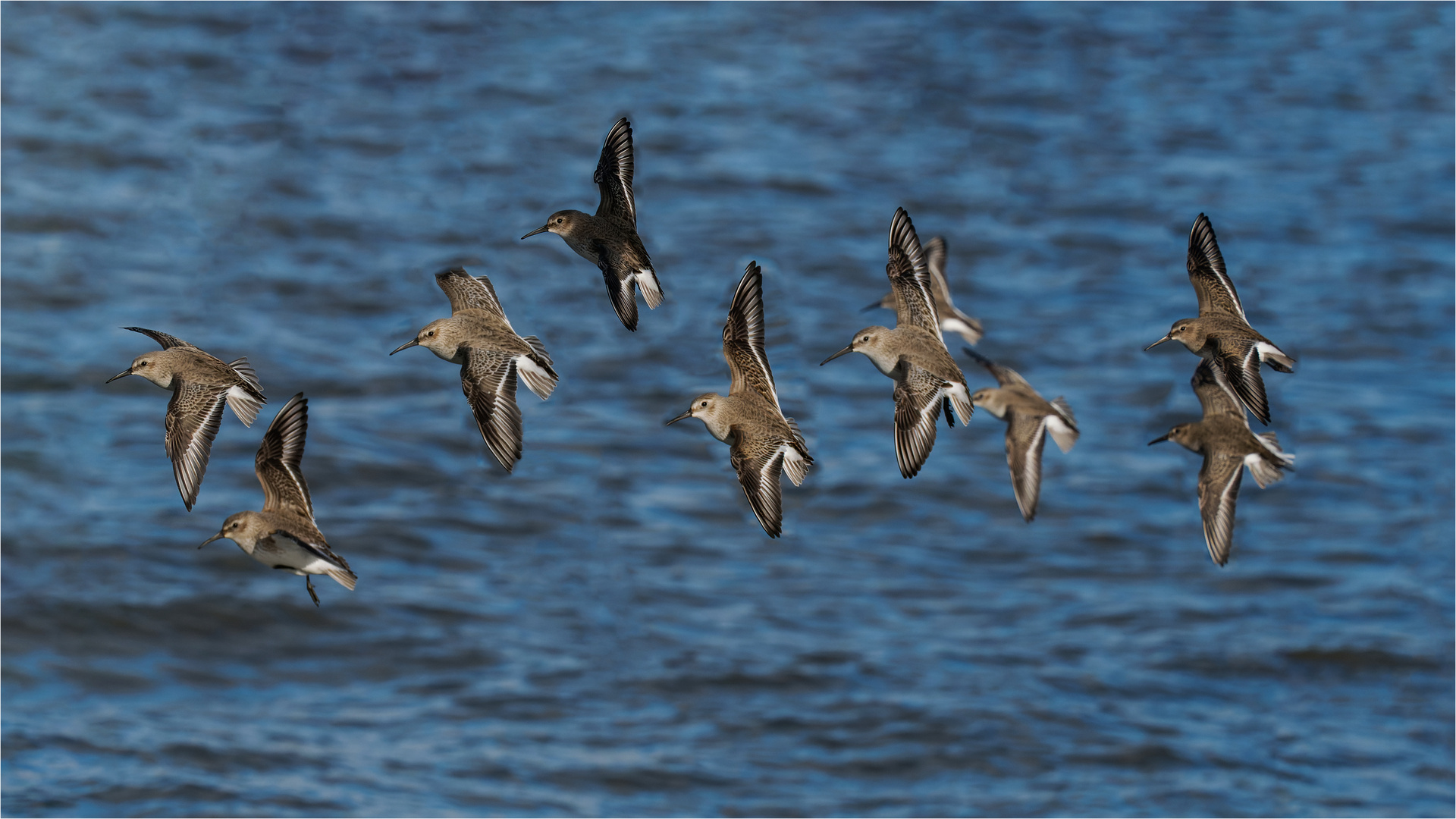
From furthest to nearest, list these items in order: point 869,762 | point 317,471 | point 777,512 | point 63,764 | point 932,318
Answer: point 317,471
point 869,762
point 63,764
point 932,318
point 777,512

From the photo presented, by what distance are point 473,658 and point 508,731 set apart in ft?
12.0

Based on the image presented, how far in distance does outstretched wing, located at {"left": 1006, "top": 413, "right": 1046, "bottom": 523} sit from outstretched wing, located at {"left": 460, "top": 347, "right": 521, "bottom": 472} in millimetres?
2458

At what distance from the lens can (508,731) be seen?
4162cm

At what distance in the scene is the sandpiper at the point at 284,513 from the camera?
850cm

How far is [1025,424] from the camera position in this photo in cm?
872

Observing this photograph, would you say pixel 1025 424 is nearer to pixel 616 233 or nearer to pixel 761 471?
pixel 761 471

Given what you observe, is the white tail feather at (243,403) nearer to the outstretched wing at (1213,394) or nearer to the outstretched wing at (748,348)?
the outstretched wing at (748,348)

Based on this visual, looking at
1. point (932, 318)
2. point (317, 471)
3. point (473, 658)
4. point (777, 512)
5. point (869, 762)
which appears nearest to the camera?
point (777, 512)

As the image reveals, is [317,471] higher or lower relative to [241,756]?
higher

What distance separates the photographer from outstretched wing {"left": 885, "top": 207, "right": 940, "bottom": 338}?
345 inches

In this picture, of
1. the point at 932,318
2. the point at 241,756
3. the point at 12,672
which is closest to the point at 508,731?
the point at 241,756

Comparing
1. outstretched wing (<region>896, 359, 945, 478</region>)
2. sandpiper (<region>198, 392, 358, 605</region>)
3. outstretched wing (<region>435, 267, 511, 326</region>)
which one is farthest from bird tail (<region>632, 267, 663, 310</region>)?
sandpiper (<region>198, 392, 358, 605</region>)

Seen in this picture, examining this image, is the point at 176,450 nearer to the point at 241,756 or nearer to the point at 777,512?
the point at 777,512

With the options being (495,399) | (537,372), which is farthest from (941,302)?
(495,399)
